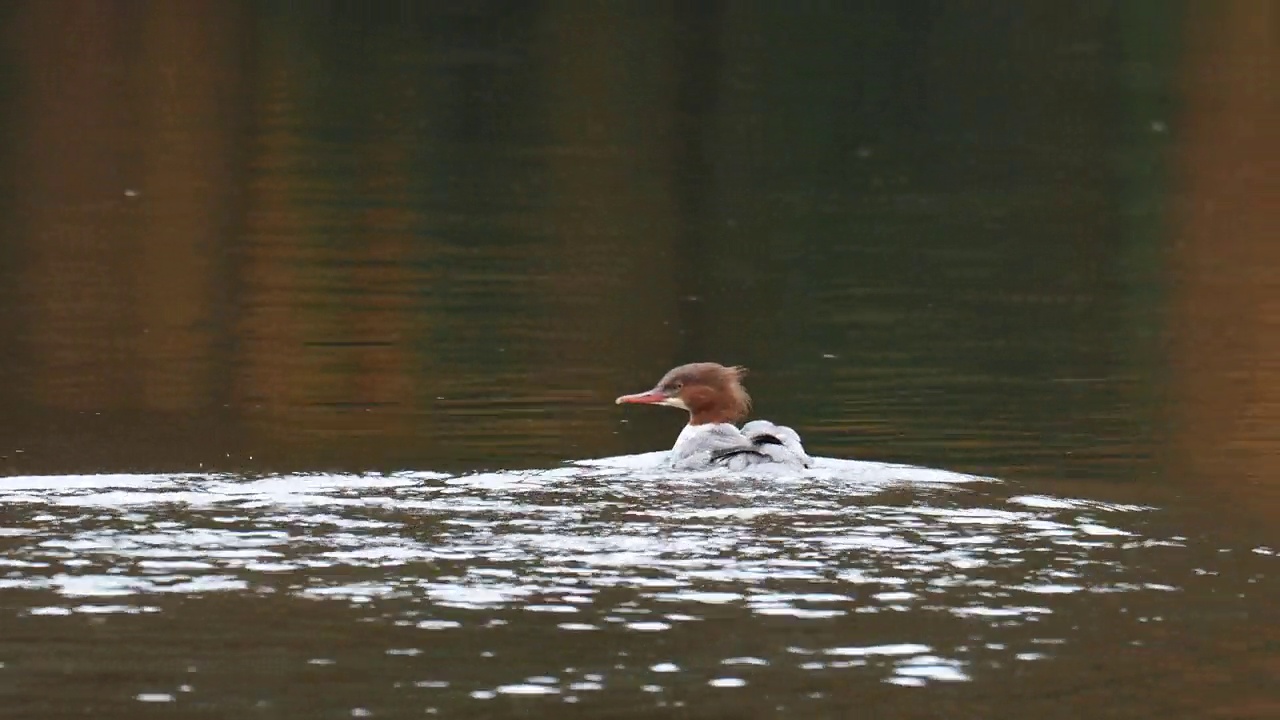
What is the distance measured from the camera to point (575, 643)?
8.91 metres

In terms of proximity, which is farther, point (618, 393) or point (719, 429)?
point (618, 393)

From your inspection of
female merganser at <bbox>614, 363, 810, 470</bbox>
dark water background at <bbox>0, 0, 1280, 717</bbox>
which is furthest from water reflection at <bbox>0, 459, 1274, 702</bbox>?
female merganser at <bbox>614, 363, 810, 470</bbox>

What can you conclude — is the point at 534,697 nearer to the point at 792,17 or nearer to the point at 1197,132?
the point at 1197,132

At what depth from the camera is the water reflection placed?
887 cm

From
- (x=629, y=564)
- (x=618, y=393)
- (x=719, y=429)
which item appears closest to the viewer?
(x=629, y=564)

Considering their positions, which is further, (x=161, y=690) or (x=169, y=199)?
(x=169, y=199)

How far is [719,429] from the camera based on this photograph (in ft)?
43.7

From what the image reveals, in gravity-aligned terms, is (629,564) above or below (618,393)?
below

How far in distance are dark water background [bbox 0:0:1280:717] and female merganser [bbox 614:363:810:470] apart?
1.56 ft

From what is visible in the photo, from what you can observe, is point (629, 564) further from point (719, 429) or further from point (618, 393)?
point (618, 393)

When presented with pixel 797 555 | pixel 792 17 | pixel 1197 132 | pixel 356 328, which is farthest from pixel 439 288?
pixel 792 17

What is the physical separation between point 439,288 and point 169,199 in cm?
765

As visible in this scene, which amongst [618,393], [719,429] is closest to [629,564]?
[719,429]

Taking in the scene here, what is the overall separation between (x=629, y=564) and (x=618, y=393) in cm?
673
